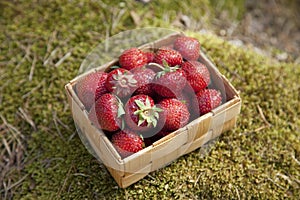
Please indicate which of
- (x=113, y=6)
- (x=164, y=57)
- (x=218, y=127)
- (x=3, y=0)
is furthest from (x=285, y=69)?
(x=3, y=0)

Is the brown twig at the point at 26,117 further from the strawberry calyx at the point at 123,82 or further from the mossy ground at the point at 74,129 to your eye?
the strawberry calyx at the point at 123,82

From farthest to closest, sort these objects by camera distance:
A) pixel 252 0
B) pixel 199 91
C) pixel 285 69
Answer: pixel 252 0 < pixel 285 69 < pixel 199 91

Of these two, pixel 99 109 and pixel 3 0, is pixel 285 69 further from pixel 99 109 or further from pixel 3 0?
pixel 3 0

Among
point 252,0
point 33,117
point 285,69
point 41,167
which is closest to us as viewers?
point 41,167

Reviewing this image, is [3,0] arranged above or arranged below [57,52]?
above

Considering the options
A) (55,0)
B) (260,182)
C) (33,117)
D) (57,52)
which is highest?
(55,0)

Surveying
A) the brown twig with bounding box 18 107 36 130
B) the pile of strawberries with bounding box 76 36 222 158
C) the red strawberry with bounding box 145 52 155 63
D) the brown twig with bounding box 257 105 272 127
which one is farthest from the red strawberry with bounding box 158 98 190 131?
the brown twig with bounding box 18 107 36 130

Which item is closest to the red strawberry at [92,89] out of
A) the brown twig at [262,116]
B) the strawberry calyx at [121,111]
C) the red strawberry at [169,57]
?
the strawberry calyx at [121,111]

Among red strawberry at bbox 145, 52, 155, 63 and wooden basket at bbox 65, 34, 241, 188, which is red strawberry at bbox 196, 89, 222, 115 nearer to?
wooden basket at bbox 65, 34, 241, 188
